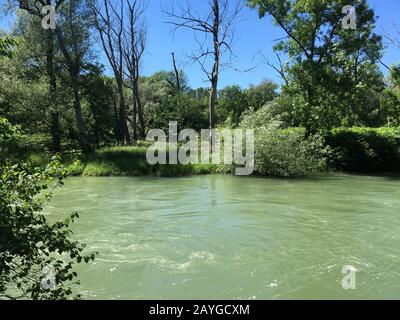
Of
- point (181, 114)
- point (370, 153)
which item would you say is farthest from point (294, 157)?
point (181, 114)

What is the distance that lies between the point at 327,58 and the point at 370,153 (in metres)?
4.79

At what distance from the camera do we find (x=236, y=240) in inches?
315

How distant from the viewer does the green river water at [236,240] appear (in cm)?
578

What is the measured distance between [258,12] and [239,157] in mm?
7807

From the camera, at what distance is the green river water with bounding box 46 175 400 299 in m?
5.78

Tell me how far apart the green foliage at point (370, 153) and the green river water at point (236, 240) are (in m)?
6.04

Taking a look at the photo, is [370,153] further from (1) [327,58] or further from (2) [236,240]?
(2) [236,240]

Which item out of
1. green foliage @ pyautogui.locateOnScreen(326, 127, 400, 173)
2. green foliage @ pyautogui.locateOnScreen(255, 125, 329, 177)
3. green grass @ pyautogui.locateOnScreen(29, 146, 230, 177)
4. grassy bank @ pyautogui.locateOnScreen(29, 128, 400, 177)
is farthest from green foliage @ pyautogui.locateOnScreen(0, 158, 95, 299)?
green foliage @ pyautogui.locateOnScreen(326, 127, 400, 173)

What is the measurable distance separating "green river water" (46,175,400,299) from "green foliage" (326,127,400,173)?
19.8 ft

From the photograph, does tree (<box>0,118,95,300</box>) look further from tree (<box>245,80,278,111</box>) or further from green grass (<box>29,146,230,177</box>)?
tree (<box>245,80,278,111</box>)

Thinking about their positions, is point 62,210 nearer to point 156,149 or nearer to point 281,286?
point 281,286

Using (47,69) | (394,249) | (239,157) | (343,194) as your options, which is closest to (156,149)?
(239,157)

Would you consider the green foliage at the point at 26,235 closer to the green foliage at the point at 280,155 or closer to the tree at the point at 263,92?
the green foliage at the point at 280,155

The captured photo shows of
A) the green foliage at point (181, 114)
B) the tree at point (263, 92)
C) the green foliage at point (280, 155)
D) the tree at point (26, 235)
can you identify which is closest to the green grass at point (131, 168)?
the green foliage at point (280, 155)
